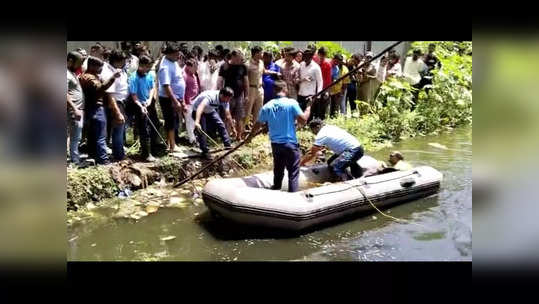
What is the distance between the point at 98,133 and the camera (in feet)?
22.7

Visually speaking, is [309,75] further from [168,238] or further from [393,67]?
[168,238]

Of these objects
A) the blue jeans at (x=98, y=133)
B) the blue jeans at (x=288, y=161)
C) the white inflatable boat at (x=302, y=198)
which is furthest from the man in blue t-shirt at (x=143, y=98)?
the blue jeans at (x=288, y=161)

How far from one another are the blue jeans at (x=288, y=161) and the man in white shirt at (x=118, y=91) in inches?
90.0

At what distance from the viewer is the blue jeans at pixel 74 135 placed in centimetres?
656

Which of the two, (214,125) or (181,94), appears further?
(214,125)

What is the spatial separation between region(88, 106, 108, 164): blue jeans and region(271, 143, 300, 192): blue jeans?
2350mm

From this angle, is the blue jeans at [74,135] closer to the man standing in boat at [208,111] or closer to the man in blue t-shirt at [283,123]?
the man standing in boat at [208,111]

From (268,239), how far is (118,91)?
314 cm

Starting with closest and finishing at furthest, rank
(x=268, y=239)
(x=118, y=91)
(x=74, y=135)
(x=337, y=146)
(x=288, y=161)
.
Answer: (x=268, y=239) < (x=288, y=161) < (x=74, y=135) < (x=337, y=146) < (x=118, y=91)

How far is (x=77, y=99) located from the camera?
21.7 ft

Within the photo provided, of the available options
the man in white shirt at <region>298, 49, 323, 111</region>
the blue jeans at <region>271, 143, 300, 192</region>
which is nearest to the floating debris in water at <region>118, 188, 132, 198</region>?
the blue jeans at <region>271, 143, 300, 192</region>

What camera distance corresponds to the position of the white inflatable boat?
235 inches

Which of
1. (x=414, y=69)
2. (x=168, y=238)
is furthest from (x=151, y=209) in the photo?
(x=414, y=69)
